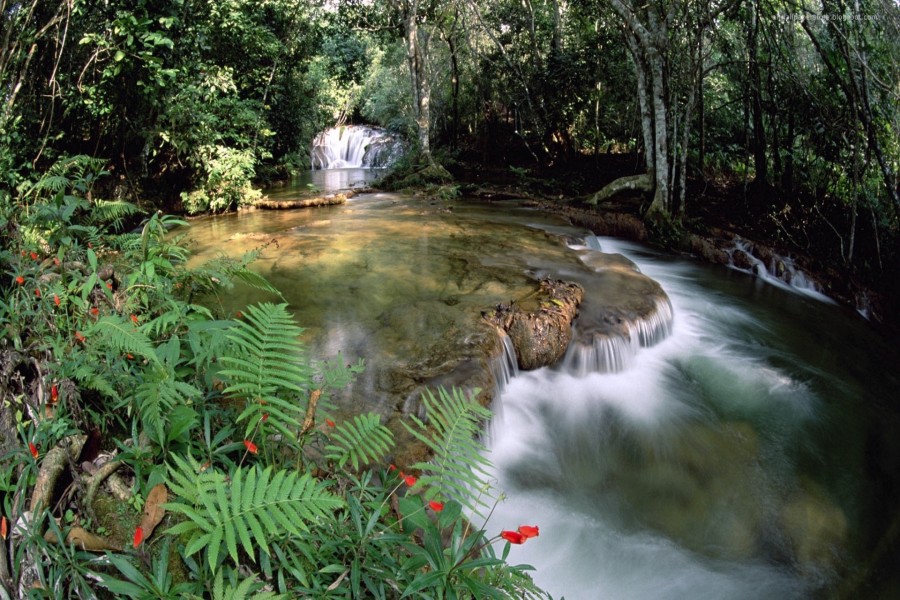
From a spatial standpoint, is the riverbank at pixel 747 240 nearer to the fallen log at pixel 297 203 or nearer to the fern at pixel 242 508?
the fallen log at pixel 297 203

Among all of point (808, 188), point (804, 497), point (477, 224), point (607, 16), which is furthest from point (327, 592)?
point (607, 16)

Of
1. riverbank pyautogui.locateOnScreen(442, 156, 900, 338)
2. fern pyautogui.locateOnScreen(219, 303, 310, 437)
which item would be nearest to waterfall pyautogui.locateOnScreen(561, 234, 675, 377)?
riverbank pyautogui.locateOnScreen(442, 156, 900, 338)

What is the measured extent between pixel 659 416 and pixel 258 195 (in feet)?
31.5

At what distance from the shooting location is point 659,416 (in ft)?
15.2

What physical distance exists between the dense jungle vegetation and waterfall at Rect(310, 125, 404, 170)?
15.4ft

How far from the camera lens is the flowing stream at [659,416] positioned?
331 centimetres

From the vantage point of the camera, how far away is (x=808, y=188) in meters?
8.52

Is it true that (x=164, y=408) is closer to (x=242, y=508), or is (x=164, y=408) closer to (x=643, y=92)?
(x=242, y=508)

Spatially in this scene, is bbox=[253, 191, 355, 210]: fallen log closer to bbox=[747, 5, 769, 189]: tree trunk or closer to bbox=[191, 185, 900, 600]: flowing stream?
bbox=[191, 185, 900, 600]: flowing stream

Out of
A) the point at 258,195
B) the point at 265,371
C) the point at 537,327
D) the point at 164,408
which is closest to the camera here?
the point at 265,371

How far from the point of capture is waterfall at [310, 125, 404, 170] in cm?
2558

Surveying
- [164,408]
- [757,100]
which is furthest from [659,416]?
[757,100]

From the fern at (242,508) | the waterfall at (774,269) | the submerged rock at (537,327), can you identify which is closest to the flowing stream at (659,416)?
the submerged rock at (537,327)

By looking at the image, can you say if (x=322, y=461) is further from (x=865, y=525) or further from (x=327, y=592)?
(x=865, y=525)
